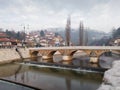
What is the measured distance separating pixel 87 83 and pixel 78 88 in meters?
3.16

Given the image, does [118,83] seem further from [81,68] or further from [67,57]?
[67,57]

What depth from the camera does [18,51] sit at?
57.4m

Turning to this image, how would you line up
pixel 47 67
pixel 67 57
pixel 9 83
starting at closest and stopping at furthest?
pixel 9 83 < pixel 47 67 < pixel 67 57

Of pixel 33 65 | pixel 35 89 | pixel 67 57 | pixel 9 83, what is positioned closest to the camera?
pixel 35 89

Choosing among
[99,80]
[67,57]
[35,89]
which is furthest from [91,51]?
[35,89]

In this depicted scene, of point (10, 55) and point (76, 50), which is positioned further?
point (10, 55)

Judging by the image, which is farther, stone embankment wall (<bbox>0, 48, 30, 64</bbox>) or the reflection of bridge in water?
stone embankment wall (<bbox>0, 48, 30, 64</bbox>)

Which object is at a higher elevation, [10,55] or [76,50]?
[76,50]

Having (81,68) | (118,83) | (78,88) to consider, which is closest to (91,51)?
(81,68)

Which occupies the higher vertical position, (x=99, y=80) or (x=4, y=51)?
(x=4, y=51)

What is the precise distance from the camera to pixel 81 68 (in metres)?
34.0

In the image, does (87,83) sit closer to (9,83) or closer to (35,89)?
(35,89)

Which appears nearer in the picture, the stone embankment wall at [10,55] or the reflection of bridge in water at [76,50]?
the reflection of bridge in water at [76,50]

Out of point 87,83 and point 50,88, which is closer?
point 50,88
